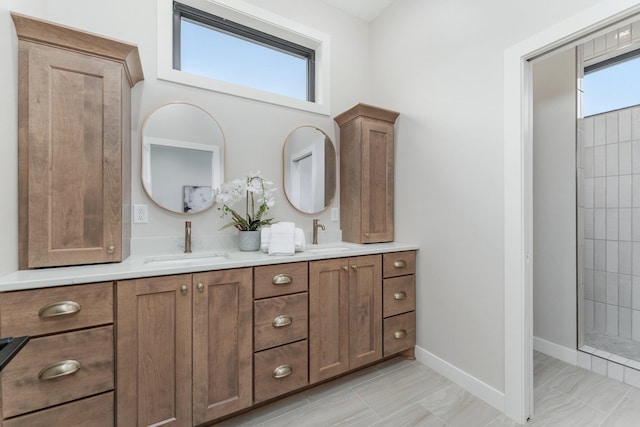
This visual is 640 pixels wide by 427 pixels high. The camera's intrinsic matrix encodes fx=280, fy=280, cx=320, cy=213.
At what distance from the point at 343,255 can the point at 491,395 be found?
1.23m

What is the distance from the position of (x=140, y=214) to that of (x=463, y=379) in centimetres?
238

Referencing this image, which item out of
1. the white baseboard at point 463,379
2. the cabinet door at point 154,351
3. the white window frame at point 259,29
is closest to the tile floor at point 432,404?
the white baseboard at point 463,379

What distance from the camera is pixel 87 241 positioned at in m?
1.41

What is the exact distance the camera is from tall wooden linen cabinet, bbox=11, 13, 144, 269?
1.30 m

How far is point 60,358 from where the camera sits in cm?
114

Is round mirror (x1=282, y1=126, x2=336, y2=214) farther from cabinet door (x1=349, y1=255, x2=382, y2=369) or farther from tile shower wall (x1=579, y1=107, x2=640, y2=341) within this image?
tile shower wall (x1=579, y1=107, x2=640, y2=341)

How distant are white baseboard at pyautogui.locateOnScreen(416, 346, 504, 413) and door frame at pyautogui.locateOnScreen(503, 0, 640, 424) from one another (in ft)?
0.20

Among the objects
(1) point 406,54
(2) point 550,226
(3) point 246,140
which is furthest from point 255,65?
(2) point 550,226

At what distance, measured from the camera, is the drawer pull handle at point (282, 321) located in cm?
160

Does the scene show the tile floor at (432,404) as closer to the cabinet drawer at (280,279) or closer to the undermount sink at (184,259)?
the cabinet drawer at (280,279)

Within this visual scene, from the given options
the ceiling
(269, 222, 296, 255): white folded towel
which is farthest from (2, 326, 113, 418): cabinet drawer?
the ceiling

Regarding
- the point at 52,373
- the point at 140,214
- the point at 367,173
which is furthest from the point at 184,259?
the point at 367,173

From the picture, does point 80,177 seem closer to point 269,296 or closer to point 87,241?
point 87,241

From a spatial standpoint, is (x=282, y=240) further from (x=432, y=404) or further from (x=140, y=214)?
(x=432, y=404)
